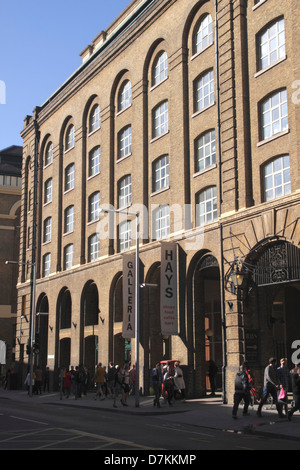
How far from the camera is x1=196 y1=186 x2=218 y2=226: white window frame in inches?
1121

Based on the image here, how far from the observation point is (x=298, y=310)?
102ft

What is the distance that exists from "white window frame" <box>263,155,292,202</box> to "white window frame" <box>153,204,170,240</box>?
7649 millimetres

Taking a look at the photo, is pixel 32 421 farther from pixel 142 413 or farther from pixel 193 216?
pixel 193 216

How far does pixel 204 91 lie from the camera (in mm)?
30297

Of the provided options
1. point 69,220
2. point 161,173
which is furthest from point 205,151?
point 69,220

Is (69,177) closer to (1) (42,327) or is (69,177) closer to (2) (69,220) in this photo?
(2) (69,220)

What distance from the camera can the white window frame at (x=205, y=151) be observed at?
2905 cm

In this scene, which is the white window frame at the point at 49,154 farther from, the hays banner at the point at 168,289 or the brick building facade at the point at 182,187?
the hays banner at the point at 168,289

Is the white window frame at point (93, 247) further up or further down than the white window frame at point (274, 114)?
further down

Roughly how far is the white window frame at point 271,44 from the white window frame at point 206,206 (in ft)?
20.3

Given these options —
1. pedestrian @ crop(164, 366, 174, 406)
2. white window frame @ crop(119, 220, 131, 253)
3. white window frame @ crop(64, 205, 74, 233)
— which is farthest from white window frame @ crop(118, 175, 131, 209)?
pedestrian @ crop(164, 366, 174, 406)

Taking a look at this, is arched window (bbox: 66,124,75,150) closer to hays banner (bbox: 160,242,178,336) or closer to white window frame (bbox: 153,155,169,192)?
white window frame (bbox: 153,155,169,192)

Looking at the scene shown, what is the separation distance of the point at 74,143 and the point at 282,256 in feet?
77.1
